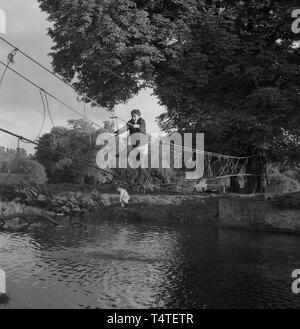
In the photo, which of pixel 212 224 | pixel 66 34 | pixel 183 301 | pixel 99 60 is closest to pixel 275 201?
pixel 212 224

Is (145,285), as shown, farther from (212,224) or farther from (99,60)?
(212,224)

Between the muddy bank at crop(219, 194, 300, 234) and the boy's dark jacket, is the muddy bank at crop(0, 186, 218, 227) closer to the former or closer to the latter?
the muddy bank at crop(219, 194, 300, 234)

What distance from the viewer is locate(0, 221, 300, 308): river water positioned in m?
13.9

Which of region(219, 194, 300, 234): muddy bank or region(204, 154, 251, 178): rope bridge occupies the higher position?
region(204, 154, 251, 178): rope bridge

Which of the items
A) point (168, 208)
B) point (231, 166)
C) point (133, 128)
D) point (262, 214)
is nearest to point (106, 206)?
point (168, 208)

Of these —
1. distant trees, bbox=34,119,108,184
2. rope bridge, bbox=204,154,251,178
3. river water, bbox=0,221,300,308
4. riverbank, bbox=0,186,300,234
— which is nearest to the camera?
river water, bbox=0,221,300,308

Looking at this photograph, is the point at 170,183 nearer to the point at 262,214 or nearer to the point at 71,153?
the point at 262,214

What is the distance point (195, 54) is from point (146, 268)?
14.3m

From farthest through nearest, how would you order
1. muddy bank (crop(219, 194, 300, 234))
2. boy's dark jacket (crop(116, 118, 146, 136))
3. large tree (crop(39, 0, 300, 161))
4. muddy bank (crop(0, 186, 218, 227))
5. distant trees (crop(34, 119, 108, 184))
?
distant trees (crop(34, 119, 108, 184)), muddy bank (crop(0, 186, 218, 227)), muddy bank (crop(219, 194, 300, 234)), large tree (crop(39, 0, 300, 161)), boy's dark jacket (crop(116, 118, 146, 136))

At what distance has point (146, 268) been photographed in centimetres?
1830

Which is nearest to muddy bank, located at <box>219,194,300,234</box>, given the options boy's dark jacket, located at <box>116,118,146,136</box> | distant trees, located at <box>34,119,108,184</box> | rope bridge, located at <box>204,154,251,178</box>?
rope bridge, located at <box>204,154,251,178</box>

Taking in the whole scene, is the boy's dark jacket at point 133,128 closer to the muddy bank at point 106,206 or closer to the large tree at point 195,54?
the large tree at point 195,54

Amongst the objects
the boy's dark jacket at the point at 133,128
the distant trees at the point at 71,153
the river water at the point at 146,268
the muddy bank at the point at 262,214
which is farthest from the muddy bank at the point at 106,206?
the distant trees at the point at 71,153

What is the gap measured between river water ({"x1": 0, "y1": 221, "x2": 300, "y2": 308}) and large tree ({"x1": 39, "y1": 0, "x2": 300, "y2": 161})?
770 centimetres
